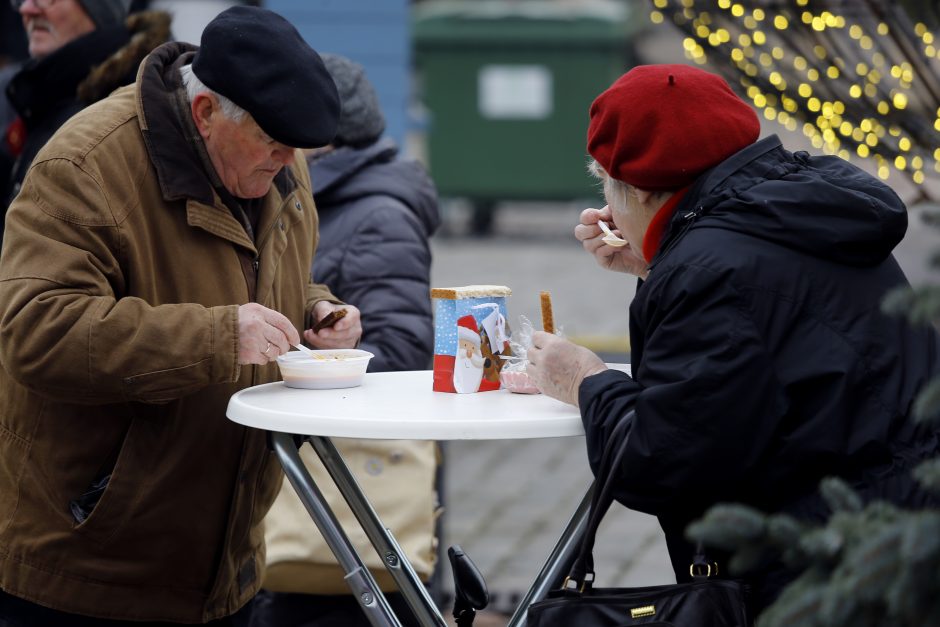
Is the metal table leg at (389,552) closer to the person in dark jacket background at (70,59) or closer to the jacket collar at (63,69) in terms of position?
the person in dark jacket background at (70,59)

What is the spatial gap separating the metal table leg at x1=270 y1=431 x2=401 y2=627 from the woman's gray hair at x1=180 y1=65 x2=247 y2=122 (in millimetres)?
588

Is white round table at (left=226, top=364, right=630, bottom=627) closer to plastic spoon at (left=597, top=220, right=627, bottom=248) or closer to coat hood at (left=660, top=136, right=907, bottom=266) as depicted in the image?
plastic spoon at (left=597, top=220, right=627, bottom=248)

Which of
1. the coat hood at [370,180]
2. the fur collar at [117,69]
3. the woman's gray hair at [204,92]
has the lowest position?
the coat hood at [370,180]

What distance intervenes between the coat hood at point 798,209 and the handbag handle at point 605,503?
34cm

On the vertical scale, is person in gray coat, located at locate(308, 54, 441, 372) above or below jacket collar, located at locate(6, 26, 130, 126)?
below

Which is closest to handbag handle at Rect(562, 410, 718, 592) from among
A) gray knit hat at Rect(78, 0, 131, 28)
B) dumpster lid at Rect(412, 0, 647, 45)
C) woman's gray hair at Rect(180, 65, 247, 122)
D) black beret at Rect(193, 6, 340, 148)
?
black beret at Rect(193, 6, 340, 148)

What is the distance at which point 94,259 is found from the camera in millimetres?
2314

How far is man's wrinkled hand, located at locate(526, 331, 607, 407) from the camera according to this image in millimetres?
2344

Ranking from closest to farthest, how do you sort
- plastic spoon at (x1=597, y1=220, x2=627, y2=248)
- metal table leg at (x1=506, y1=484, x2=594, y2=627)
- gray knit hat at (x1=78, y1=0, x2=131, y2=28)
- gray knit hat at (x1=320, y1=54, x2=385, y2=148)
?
metal table leg at (x1=506, y1=484, x2=594, y2=627), plastic spoon at (x1=597, y1=220, x2=627, y2=248), gray knit hat at (x1=320, y1=54, x2=385, y2=148), gray knit hat at (x1=78, y1=0, x2=131, y2=28)

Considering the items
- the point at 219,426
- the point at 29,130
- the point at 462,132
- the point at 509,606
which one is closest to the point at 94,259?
the point at 219,426

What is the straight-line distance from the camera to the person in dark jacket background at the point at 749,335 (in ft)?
6.75

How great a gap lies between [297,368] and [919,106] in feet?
8.15

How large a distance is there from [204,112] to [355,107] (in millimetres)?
1174

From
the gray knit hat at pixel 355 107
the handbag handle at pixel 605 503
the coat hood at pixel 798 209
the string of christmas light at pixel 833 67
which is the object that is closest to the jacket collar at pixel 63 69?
the gray knit hat at pixel 355 107
